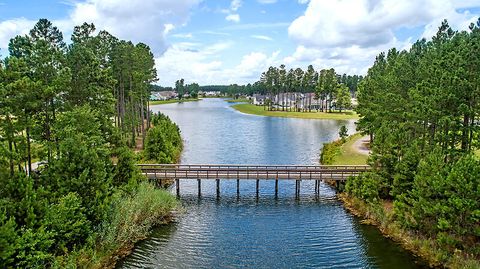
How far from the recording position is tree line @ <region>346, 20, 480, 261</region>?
21.9m

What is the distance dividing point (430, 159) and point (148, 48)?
171ft

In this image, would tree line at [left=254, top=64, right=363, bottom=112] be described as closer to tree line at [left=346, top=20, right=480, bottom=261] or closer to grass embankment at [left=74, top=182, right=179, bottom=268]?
tree line at [left=346, top=20, right=480, bottom=261]

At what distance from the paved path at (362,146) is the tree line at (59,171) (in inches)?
1182

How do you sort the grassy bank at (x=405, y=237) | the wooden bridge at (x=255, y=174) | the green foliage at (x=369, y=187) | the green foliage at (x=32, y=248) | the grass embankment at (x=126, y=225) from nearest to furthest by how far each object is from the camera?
the green foliage at (x=32, y=248) → the grassy bank at (x=405, y=237) → the grass embankment at (x=126, y=225) → the green foliage at (x=369, y=187) → the wooden bridge at (x=255, y=174)

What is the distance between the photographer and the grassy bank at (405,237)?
22281 millimetres

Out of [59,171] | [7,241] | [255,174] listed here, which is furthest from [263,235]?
[7,241]

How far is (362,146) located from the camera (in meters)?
56.3

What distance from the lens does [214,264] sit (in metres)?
23.9

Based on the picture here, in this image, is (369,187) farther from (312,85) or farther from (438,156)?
(312,85)

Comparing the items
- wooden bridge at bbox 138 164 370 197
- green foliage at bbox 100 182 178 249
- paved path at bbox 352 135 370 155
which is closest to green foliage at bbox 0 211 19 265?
green foliage at bbox 100 182 178 249

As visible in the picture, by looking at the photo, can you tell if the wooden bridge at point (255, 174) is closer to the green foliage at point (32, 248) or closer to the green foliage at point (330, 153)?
the green foliage at point (330, 153)

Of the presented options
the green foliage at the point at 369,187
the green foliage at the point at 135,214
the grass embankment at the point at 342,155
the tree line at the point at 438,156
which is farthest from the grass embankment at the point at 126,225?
the grass embankment at the point at 342,155

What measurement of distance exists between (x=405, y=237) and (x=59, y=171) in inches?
908

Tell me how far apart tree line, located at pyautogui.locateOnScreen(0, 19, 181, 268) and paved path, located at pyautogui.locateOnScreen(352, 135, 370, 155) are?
30.0 metres
